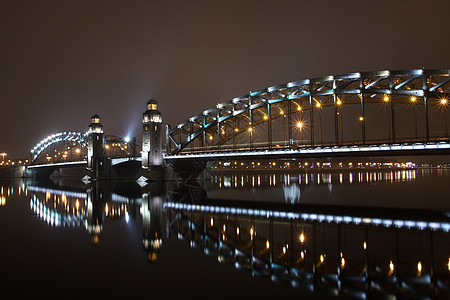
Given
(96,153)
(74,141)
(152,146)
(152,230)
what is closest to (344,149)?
(152,230)

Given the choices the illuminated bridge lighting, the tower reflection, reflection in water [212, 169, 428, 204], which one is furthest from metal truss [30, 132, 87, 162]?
the tower reflection

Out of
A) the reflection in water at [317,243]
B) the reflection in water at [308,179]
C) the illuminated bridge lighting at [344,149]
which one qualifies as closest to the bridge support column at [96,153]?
the reflection in water at [308,179]

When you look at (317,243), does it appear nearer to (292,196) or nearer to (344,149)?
(292,196)

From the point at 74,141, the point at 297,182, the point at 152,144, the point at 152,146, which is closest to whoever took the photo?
the point at 297,182

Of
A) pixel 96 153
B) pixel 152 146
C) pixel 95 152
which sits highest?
pixel 152 146

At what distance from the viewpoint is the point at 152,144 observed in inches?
2470

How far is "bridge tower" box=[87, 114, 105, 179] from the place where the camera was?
79500mm

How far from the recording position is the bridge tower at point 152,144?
6172 cm

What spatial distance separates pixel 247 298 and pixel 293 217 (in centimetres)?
1336

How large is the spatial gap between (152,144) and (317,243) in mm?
52295

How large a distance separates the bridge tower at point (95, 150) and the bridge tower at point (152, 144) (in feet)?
69.1

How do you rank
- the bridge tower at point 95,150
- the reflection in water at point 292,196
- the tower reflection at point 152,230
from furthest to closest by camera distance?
the bridge tower at point 95,150 → the reflection in water at point 292,196 → the tower reflection at point 152,230

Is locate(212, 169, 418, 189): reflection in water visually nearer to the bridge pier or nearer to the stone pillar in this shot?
the bridge pier

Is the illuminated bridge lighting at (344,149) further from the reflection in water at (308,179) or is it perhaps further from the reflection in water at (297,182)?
the reflection in water at (308,179)
